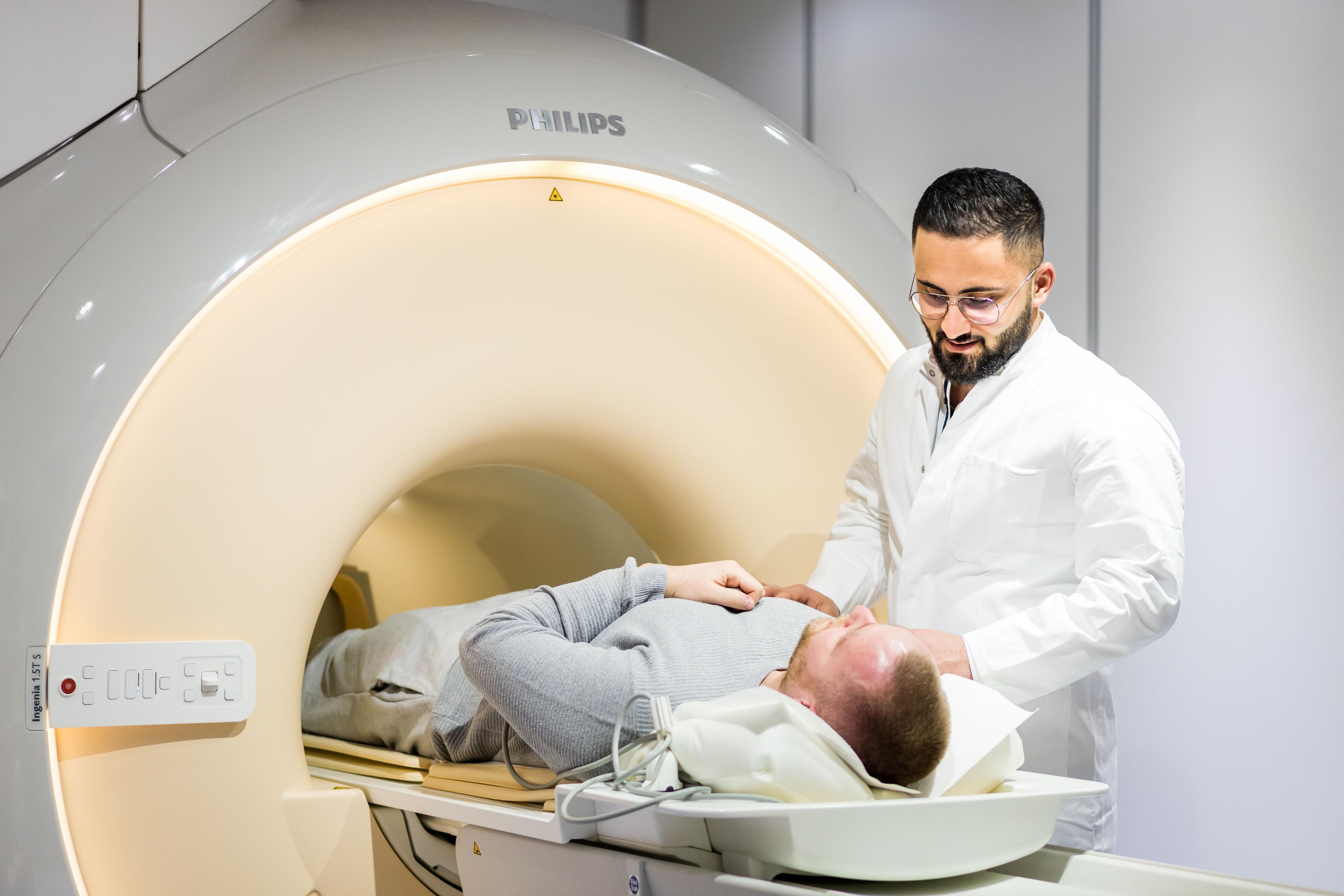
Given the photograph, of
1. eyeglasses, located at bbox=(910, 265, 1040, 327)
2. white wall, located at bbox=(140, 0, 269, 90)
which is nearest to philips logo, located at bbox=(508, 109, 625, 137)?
white wall, located at bbox=(140, 0, 269, 90)

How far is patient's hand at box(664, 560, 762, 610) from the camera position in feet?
5.40

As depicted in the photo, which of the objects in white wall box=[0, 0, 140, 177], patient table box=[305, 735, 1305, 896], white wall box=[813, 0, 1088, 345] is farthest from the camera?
white wall box=[813, 0, 1088, 345]

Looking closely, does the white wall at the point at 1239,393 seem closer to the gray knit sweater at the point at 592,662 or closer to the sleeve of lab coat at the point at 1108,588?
the sleeve of lab coat at the point at 1108,588

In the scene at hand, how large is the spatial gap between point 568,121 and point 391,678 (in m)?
1.04

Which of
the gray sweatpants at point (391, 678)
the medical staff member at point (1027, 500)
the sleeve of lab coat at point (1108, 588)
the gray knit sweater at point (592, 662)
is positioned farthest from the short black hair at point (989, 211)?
the gray sweatpants at point (391, 678)

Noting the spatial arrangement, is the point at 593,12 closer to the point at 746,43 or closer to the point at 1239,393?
the point at 746,43

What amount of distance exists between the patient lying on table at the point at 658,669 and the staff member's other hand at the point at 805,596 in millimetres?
26

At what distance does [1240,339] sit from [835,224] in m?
0.87

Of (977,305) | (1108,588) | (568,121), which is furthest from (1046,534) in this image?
(568,121)

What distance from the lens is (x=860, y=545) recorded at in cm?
191

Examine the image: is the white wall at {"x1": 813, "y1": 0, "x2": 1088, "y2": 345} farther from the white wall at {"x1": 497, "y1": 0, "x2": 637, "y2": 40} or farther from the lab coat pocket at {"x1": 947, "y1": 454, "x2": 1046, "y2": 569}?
the lab coat pocket at {"x1": 947, "y1": 454, "x2": 1046, "y2": 569}

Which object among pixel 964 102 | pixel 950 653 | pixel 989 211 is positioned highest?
pixel 964 102

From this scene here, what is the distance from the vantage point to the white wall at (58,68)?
1.52 m

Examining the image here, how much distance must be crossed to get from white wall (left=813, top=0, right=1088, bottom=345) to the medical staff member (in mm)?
785
